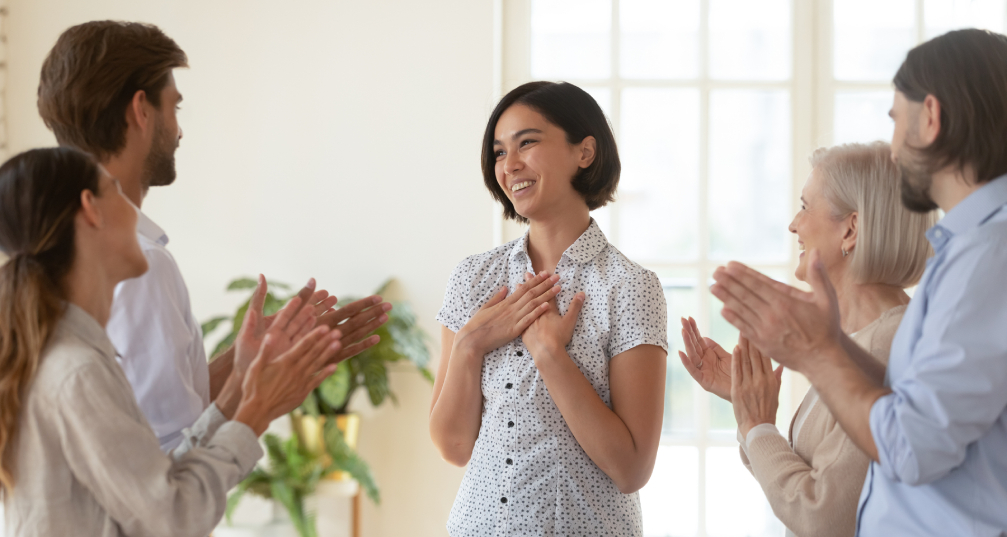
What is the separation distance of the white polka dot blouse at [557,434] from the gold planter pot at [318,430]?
1766 mm

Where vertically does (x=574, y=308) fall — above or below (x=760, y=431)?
above

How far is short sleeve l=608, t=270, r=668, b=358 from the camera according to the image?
5.25 feet

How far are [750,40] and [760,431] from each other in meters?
2.62

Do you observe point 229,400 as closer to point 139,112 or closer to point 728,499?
point 139,112

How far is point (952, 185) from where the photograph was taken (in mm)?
1180

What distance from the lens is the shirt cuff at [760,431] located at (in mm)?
1565

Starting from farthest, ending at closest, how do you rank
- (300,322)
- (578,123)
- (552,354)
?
(578,123)
(552,354)
(300,322)

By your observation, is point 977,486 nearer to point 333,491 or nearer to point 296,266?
point 333,491

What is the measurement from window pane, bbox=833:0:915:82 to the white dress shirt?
130 inches

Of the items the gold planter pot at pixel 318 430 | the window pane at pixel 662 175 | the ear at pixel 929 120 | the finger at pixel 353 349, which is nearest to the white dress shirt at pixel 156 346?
the finger at pixel 353 349

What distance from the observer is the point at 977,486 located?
1.11 metres

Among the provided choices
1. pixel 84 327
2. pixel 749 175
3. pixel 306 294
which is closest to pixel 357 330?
pixel 306 294

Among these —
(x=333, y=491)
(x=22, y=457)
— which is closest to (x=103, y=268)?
(x=22, y=457)

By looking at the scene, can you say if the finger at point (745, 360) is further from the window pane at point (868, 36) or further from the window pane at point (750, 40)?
the window pane at point (868, 36)
